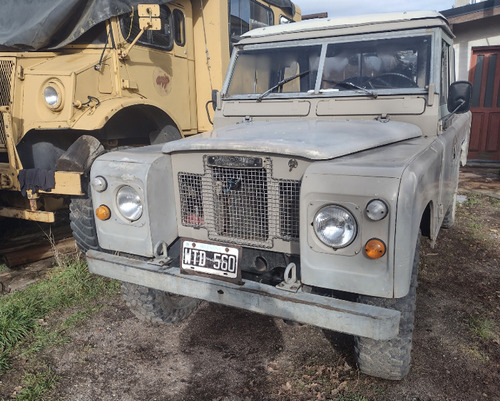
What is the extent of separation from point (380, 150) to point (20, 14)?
4.15m

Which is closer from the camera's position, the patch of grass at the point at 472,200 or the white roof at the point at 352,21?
the white roof at the point at 352,21

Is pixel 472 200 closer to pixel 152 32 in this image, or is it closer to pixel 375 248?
pixel 152 32

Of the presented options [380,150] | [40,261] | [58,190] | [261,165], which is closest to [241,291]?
[261,165]

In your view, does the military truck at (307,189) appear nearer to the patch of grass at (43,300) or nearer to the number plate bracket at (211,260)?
the number plate bracket at (211,260)

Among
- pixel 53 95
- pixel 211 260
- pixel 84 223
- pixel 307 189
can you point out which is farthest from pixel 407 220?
pixel 53 95

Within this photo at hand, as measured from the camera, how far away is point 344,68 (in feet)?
11.3

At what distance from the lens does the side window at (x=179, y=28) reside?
5.25 metres

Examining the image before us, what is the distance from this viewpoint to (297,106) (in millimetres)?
3477

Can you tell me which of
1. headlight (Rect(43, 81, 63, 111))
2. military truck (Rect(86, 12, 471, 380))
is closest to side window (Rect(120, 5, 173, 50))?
headlight (Rect(43, 81, 63, 111))

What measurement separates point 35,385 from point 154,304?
2.86 ft

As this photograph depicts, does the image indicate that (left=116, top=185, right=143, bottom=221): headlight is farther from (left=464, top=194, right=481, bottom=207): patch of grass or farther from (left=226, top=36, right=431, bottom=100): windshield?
(left=464, top=194, right=481, bottom=207): patch of grass

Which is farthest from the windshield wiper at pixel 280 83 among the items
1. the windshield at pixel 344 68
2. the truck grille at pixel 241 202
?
the truck grille at pixel 241 202

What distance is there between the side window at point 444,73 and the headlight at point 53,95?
330cm

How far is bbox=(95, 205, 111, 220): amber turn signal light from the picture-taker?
2750 millimetres
